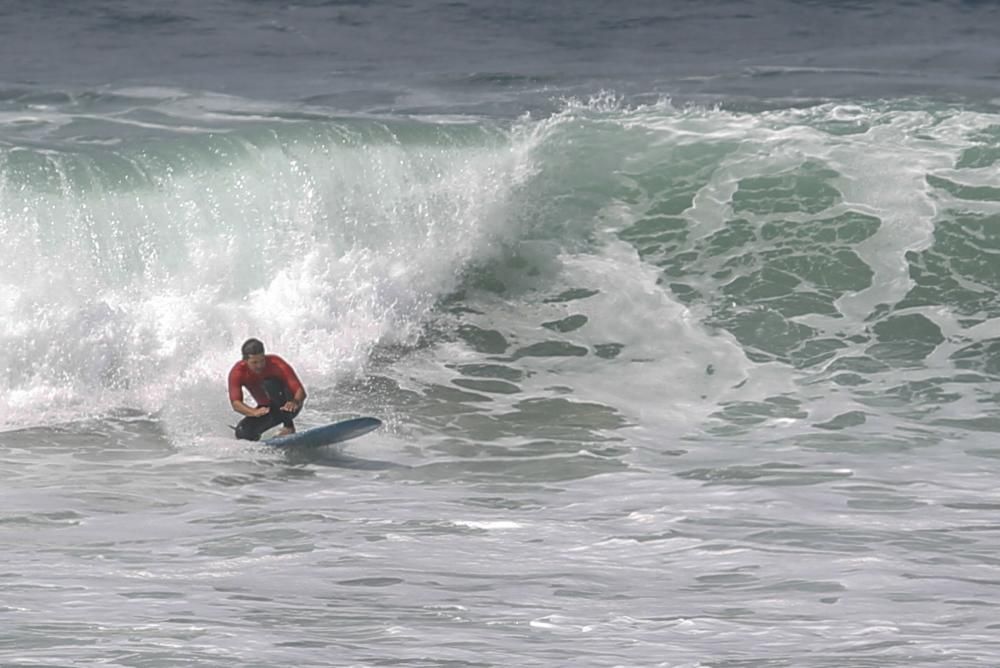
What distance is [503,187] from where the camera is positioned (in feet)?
56.1

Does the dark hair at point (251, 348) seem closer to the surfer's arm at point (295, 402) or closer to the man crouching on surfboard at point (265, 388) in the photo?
the man crouching on surfboard at point (265, 388)

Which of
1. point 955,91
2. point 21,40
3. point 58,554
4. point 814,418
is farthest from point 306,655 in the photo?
point 21,40

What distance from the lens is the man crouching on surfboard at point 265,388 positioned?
12375 millimetres

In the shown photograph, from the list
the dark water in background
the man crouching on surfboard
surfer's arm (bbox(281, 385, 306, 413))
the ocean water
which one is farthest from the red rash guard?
the dark water in background

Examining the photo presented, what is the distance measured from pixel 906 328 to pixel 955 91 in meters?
6.44

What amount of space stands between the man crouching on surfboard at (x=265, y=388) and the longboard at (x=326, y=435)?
0.13m

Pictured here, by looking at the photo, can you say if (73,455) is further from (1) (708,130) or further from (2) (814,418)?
(1) (708,130)

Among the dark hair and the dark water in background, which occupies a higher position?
the dark water in background

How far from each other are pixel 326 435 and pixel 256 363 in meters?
0.75

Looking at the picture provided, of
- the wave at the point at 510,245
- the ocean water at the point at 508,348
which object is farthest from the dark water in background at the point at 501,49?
the wave at the point at 510,245

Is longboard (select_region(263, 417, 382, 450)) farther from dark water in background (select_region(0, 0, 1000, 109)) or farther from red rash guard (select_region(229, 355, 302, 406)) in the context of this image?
dark water in background (select_region(0, 0, 1000, 109))

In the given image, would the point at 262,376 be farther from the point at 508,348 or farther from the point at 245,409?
the point at 508,348

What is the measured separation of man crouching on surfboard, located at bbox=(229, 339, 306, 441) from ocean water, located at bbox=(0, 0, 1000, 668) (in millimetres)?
247

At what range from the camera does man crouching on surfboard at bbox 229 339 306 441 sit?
40.6ft
